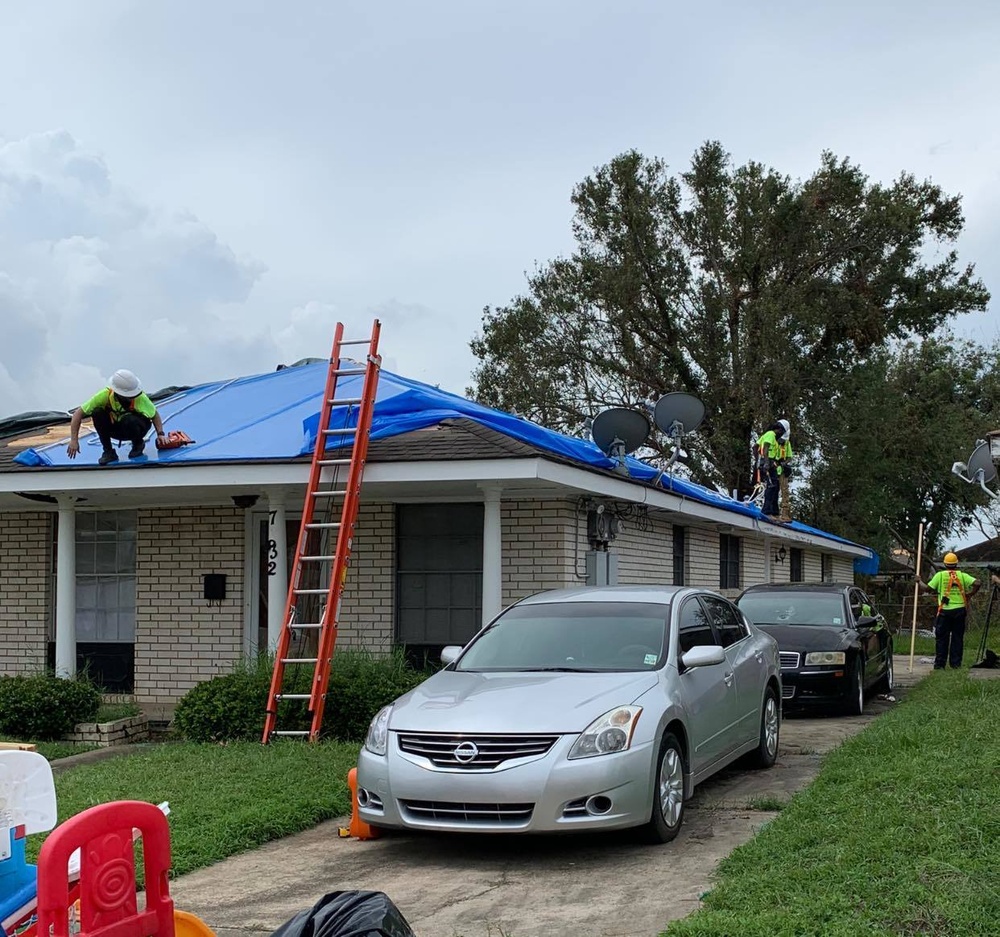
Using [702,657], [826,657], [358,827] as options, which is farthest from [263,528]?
[702,657]

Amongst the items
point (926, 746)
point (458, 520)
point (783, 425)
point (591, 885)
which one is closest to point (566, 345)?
point (783, 425)

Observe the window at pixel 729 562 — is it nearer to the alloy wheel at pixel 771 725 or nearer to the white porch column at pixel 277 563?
the white porch column at pixel 277 563

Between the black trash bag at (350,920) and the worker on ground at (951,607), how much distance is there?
1677 cm

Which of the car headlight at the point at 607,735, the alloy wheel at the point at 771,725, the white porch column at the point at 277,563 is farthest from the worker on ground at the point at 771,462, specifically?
the car headlight at the point at 607,735

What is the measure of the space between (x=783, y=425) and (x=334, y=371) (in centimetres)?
1066

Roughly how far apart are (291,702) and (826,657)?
6.23 meters

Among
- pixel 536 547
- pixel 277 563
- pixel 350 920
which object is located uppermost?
pixel 536 547

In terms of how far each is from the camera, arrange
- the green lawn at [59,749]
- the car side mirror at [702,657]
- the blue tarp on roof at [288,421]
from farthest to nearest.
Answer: the blue tarp on roof at [288,421] → the green lawn at [59,749] → the car side mirror at [702,657]

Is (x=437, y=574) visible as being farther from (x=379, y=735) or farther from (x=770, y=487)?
(x=770, y=487)

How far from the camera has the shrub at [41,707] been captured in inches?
477

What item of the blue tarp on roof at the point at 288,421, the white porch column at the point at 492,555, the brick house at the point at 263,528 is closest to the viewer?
the white porch column at the point at 492,555

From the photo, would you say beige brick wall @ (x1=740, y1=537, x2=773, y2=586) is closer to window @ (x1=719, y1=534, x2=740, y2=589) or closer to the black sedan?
window @ (x1=719, y1=534, x2=740, y2=589)

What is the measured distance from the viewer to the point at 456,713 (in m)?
7.29

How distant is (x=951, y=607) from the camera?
754 inches
